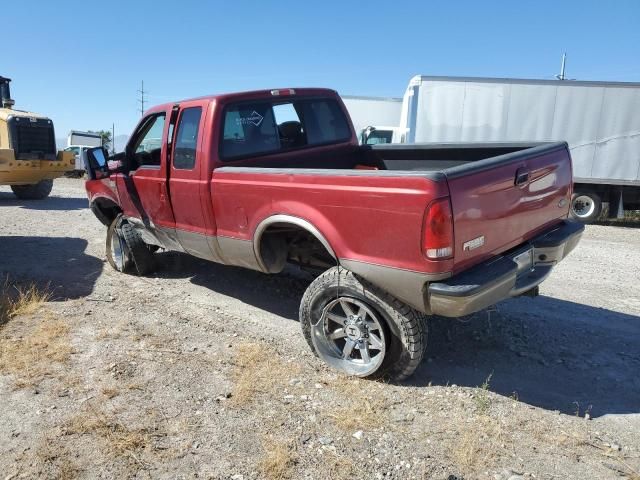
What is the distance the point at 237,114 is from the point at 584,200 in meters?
9.90

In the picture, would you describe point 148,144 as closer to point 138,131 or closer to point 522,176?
point 138,131

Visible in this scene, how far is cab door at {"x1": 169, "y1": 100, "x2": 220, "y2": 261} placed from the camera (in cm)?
435

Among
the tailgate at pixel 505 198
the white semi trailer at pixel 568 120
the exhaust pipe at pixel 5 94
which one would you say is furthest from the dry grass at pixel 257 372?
the exhaust pipe at pixel 5 94

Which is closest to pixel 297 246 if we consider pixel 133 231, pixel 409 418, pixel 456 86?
pixel 409 418

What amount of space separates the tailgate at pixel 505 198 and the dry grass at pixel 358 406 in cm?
102

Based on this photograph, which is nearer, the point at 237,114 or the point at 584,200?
the point at 237,114

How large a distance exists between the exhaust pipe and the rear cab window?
39.2 ft

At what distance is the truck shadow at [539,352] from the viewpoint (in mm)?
3393

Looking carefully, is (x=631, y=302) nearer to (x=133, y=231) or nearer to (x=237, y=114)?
(x=237, y=114)

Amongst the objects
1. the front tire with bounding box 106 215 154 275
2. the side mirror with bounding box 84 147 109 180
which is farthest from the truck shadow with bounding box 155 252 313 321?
the side mirror with bounding box 84 147 109 180

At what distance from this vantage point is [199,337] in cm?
428

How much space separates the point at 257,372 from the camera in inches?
143

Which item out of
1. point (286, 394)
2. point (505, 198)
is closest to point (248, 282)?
point (286, 394)

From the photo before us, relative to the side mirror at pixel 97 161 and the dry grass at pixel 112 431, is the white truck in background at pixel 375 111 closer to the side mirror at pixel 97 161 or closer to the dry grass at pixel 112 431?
the side mirror at pixel 97 161
